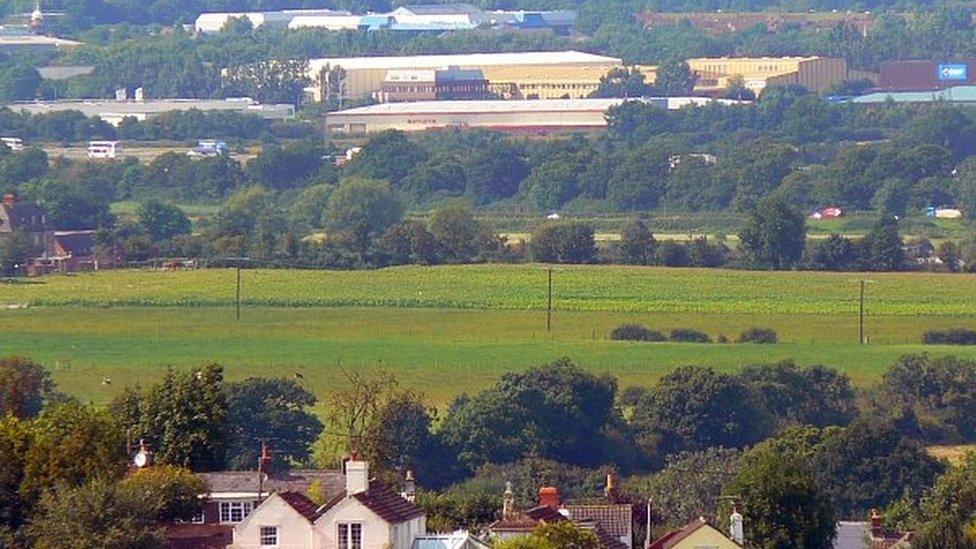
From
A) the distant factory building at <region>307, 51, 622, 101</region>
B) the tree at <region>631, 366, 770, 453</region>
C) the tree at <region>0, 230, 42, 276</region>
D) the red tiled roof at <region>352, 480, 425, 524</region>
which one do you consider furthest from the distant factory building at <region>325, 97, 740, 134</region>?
the red tiled roof at <region>352, 480, 425, 524</region>

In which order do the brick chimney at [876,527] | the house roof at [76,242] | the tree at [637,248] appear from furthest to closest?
the house roof at [76,242] → the tree at [637,248] → the brick chimney at [876,527]

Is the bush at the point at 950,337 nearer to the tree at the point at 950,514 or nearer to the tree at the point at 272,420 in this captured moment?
the tree at the point at 272,420

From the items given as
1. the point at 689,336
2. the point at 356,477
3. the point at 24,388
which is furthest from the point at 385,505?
the point at 689,336

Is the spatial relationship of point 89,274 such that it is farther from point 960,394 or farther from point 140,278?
point 960,394

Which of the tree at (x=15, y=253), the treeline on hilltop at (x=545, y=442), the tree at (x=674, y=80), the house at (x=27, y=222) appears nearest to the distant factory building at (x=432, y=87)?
the tree at (x=674, y=80)

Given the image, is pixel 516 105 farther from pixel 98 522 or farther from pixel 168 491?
pixel 98 522
